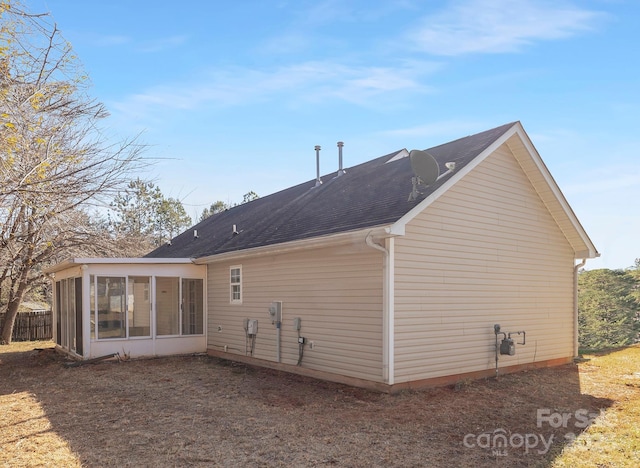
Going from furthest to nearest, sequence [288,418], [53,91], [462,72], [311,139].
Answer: [311,139], [462,72], [288,418], [53,91]

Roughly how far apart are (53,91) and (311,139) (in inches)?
423

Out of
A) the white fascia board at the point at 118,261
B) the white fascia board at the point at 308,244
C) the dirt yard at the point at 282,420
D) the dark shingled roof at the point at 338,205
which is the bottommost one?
→ the dirt yard at the point at 282,420

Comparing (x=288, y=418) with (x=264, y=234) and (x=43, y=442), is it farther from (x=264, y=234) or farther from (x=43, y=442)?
(x=264, y=234)

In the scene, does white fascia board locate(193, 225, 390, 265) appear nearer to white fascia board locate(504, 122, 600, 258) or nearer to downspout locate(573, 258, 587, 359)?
white fascia board locate(504, 122, 600, 258)

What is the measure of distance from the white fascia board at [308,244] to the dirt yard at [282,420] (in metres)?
2.46

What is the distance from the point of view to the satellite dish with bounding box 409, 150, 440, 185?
854cm

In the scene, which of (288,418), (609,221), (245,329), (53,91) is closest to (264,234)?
(245,329)

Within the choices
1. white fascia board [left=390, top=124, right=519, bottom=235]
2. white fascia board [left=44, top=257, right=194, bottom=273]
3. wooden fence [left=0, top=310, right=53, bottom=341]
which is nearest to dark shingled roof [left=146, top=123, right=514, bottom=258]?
white fascia board [left=390, top=124, right=519, bottom=235]

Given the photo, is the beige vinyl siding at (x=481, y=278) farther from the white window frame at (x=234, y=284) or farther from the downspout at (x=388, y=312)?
the white window frame at (x=234, y=284)

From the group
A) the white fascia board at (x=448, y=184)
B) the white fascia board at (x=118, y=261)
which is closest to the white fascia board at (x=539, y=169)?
the white fascia board at (x=448, y=184)

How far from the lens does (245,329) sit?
1141 cm

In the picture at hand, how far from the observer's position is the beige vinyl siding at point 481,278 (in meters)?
8.19

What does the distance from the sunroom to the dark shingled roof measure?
1.19m

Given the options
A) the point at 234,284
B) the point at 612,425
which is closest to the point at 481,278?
the point at 612,425
